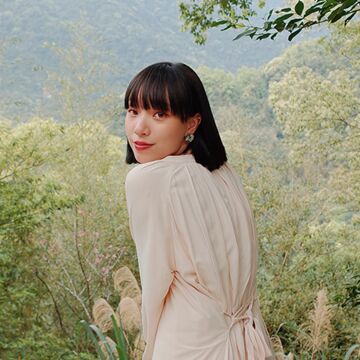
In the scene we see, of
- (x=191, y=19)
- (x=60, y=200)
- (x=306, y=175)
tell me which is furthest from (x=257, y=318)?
(x=306, y=175)

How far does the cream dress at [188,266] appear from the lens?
3.70 feet

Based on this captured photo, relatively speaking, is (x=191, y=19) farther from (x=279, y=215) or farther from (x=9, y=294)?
(x=279, y=215)

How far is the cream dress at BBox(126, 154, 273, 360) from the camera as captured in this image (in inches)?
44.4

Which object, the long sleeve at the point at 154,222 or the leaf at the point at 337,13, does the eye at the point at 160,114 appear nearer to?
the long sleeve at the point at 154,222

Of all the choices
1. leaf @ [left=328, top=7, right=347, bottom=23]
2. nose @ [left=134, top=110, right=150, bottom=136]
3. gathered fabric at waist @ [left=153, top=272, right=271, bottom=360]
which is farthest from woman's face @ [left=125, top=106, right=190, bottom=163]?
leaf @ [left=328, top=7, right=347, bottom=23]

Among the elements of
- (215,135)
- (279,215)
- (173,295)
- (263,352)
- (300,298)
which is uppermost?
(215,135)

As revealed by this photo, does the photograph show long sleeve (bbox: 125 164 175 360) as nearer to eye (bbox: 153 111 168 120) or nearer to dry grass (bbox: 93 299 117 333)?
eye (bbox: 153 111 168 120)

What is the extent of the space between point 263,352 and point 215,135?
0.38m

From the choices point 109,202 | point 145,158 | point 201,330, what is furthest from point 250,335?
point 109,202

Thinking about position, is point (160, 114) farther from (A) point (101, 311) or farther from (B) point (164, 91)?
(A) point (101, 311)

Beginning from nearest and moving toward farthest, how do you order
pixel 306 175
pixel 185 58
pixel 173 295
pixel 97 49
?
pixel 173 295 → pixel 306 175 → pixel 97 49 → pixel 185 58

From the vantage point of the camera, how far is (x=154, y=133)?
1.19 meters

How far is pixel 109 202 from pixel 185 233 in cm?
609

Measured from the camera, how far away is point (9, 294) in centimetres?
454
